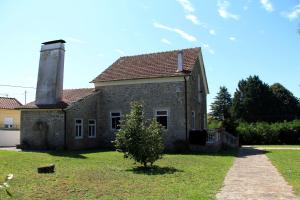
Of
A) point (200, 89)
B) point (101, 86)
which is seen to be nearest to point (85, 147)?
point (101, 86)

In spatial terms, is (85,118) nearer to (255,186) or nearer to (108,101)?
(108,101)

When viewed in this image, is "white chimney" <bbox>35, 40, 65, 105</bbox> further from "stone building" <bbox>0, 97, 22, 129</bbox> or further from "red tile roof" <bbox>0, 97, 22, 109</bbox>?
"red tile roof" <bbox>0, 97, 22, 109</bbox>

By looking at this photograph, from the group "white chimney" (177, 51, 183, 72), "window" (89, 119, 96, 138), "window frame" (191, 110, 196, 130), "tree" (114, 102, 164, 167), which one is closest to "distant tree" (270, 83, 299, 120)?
"window frame" (191, 110, 196, 130)

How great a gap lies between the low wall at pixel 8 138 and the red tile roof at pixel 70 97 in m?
7.42

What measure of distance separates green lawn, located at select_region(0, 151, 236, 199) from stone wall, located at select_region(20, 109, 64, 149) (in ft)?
28.8

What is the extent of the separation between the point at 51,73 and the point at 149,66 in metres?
7.71

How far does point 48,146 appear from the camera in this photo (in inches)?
1056

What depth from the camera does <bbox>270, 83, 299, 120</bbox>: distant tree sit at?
69.6 metres

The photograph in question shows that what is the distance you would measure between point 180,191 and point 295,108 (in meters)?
67.3

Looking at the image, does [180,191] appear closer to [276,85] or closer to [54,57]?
[54,57]

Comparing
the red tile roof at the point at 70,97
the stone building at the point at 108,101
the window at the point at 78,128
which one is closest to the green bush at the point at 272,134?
the stone building at the point at 108,101

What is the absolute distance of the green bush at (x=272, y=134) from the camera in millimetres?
40688

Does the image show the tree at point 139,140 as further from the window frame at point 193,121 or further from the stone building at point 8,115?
the stone building at point 8,115

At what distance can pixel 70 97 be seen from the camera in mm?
29672
